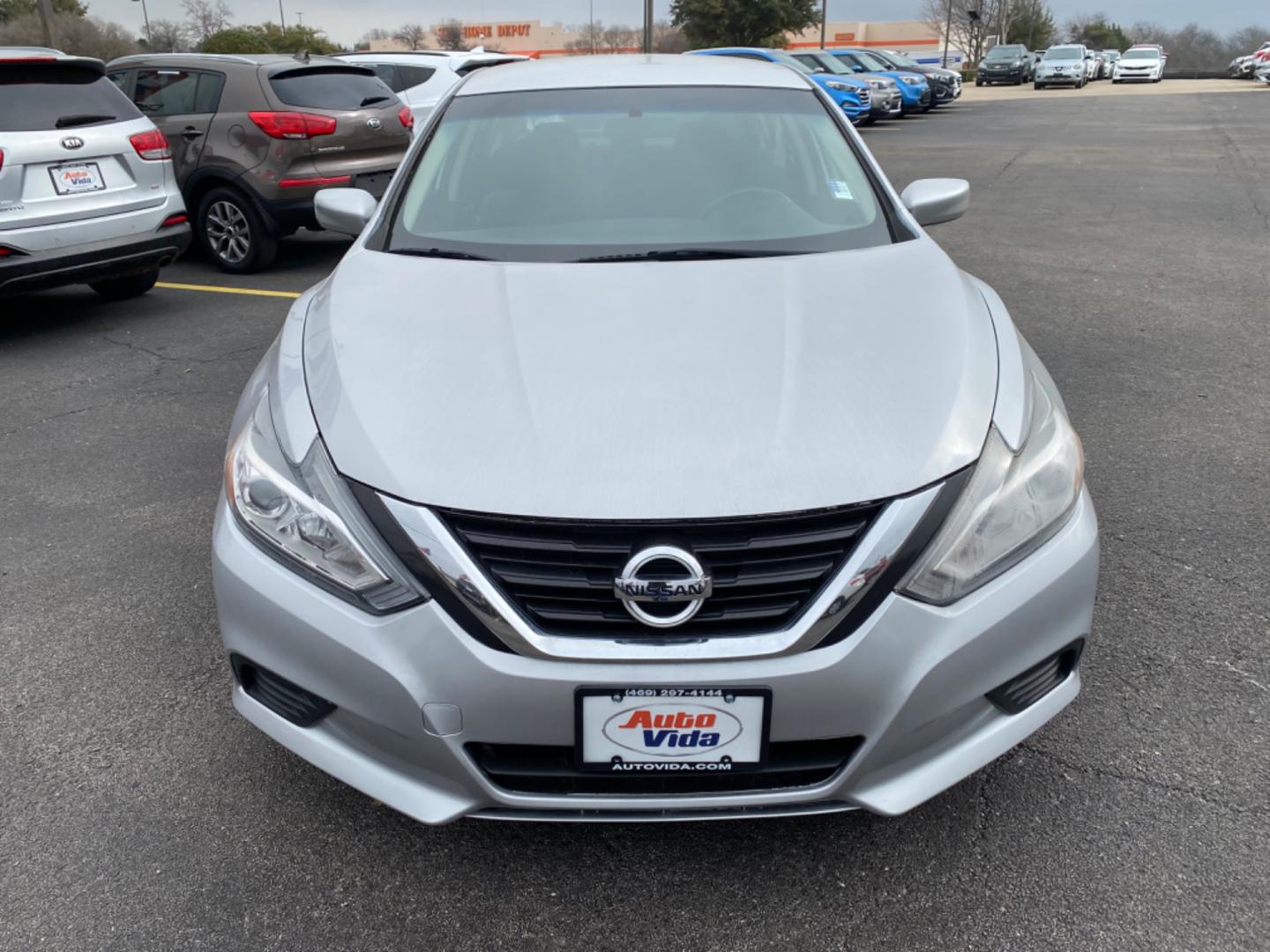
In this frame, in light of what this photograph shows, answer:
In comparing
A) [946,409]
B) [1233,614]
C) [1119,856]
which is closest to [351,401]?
[946,409]

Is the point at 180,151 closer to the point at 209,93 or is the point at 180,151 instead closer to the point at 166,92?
the point at 209,93

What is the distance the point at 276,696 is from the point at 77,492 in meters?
2.57

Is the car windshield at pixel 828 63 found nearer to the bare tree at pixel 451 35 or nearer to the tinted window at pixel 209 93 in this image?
the tinted window at pixel 209 93

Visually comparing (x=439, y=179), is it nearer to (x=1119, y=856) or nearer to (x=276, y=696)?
(x=276, y=696)

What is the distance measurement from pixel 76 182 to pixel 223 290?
1680mm

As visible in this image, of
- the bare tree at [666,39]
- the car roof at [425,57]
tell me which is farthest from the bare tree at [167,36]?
the car roof at [425,57]

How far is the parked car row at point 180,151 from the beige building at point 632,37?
86880mm

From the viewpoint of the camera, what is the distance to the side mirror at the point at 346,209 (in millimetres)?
3572

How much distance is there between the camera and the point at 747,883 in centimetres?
212

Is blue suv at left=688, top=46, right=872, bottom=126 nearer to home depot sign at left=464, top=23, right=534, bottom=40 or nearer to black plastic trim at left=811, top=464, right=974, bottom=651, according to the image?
black plastic trim at left=811, top=464, right=974, bottom=651

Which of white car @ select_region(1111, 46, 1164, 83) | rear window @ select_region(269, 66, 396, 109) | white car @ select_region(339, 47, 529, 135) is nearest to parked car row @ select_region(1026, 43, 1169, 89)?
white car @ select_region(1111, 46, 1164, 83)

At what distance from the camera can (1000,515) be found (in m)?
1.97

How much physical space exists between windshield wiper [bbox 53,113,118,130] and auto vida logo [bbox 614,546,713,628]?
5764 mm

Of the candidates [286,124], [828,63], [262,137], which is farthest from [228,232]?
[828,63]
